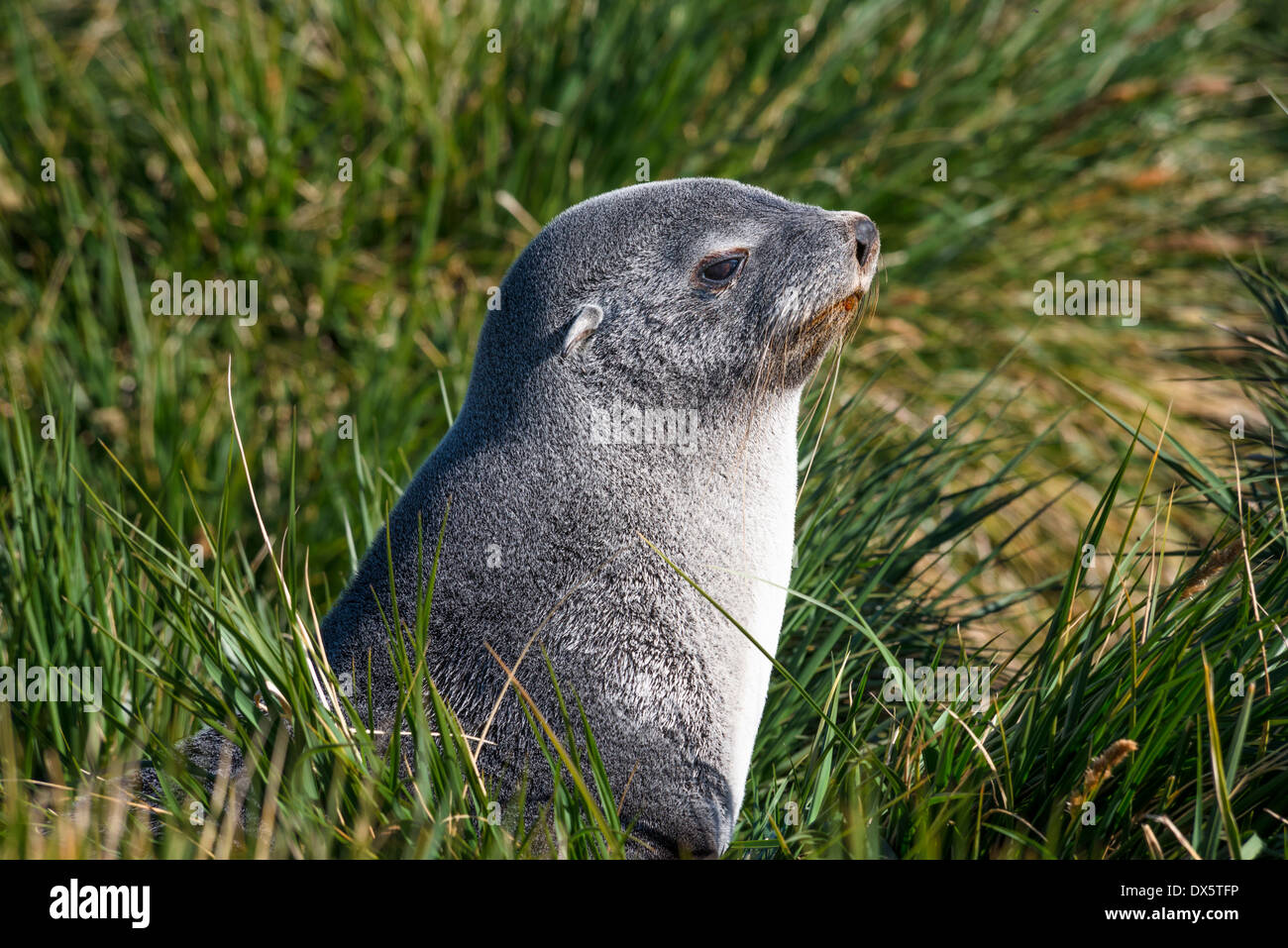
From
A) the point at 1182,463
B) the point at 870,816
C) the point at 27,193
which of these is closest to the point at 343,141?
the point at 27,193

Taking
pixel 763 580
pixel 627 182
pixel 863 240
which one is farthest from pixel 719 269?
pixel 627 182

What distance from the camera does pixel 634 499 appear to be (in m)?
2.81

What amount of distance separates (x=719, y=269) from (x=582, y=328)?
1.26 ft

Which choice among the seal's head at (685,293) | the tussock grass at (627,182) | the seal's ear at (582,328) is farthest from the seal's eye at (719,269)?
the tussock grass at (627,182)

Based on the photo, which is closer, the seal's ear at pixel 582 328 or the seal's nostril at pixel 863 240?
the seal's ear at pixel 582 328

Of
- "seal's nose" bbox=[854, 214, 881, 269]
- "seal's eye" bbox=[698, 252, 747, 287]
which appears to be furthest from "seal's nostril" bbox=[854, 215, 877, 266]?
"seal's eye" bbox=[698, 252, 747, 287]

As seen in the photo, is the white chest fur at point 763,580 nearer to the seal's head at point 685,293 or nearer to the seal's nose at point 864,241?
the seal's head at point 685,293

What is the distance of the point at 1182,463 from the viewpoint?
3.49m

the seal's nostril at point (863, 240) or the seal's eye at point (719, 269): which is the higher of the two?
the seal's nostril at point (863, 240)

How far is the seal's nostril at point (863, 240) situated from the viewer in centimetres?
296

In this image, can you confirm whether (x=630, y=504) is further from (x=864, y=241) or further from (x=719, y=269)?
(x=864, y=241)

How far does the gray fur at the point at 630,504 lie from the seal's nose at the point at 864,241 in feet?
0.04

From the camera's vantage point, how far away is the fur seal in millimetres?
2707

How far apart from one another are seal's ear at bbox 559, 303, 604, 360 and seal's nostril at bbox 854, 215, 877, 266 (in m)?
0.68
